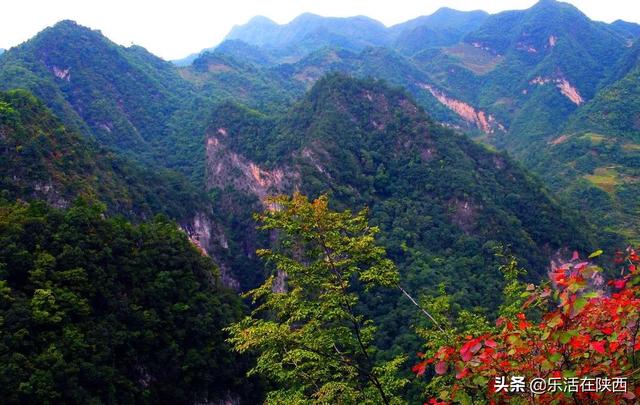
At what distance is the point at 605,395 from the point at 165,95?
420ft

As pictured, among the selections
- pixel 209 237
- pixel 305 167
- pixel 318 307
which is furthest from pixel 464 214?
pixel 318 307

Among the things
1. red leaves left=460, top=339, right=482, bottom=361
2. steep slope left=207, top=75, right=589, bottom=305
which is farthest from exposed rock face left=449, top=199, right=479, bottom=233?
red leaves left=460, top=339, right=482, bottom=361

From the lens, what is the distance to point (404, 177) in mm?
71000

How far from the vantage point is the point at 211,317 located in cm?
3359

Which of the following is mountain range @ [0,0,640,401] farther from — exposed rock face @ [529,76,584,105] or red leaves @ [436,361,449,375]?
exposed rock face @ [529,76,584,105]

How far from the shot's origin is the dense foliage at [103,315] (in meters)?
22.8

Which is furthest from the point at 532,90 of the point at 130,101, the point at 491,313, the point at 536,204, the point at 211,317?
the point at 211,317

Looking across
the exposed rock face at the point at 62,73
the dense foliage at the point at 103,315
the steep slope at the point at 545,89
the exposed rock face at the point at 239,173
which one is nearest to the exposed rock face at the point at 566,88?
the steep slope at the point at 545,89

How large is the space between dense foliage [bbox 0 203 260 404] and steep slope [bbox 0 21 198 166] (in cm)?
5641

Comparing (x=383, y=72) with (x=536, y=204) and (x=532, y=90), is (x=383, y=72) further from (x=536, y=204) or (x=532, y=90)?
(x=536, y=204)

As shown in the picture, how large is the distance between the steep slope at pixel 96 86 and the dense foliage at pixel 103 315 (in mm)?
56411

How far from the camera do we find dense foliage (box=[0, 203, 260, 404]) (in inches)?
899

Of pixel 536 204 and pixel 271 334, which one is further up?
pixel 271 334

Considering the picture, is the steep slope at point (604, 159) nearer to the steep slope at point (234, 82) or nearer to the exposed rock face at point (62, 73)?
the steep slope at point (234, 82)
